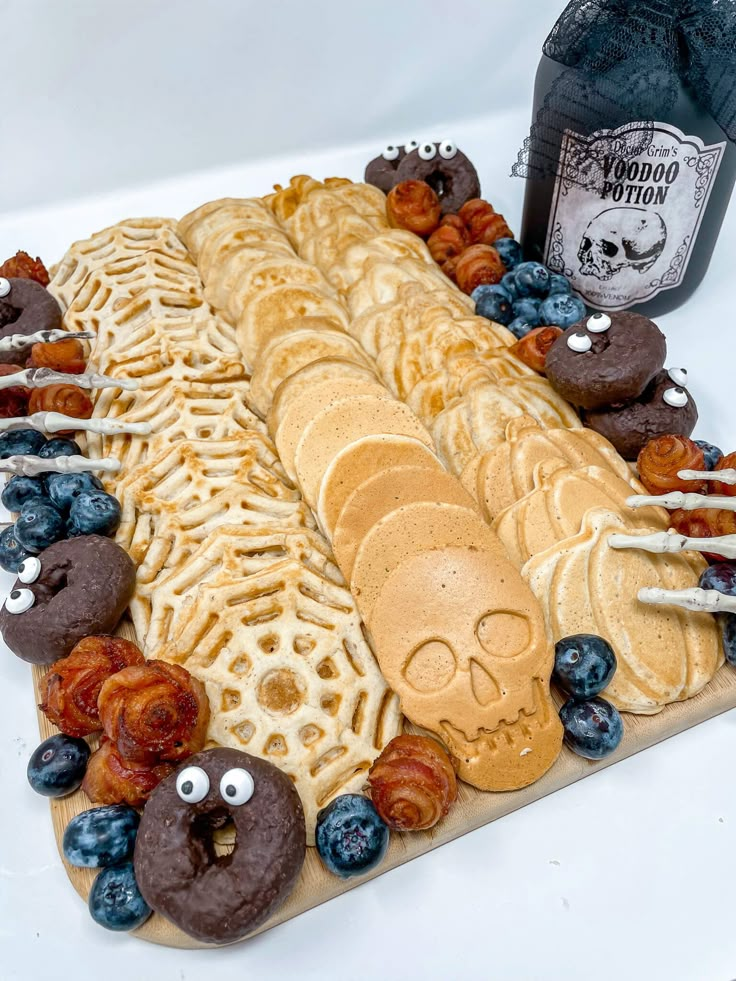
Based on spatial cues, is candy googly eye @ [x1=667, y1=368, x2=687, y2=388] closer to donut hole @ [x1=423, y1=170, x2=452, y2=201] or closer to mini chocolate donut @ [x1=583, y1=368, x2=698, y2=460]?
mini chocolate donut @ [x1=583, y1=368, x2=698, y2=460]

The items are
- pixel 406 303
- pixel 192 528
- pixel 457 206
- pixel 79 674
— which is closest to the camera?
pixel 79 674

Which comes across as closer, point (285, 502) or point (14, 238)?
point (285, 502)

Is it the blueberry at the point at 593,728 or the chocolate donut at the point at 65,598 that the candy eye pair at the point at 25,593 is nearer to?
the chocolate donut at the point at 65,598

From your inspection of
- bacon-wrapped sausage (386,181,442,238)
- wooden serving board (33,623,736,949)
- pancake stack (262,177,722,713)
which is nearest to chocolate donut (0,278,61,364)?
pancake stack (262,177,722,713)

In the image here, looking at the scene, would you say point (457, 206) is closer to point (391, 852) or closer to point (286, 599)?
point (286, 599)

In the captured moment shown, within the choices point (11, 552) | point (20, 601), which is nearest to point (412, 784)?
point (20, 601)

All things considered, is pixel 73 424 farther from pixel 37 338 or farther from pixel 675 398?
pixel 675 398

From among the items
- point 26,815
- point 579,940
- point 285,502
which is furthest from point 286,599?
point 579,940
